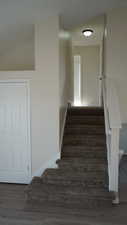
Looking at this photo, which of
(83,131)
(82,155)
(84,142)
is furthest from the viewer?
(83,131)

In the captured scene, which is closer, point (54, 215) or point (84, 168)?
point (54, 215)

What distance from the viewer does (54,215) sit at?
8.41ft

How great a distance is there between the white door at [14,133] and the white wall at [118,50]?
73.8 inches

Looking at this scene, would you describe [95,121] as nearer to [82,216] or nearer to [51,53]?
[51,53]

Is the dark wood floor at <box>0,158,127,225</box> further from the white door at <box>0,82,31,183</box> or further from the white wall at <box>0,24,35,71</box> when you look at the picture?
the white wall at <box>0,24,35,71</box>

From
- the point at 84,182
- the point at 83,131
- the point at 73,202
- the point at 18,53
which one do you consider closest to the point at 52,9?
the point at 18,53

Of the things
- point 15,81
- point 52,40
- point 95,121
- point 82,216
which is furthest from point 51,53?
point 82,216

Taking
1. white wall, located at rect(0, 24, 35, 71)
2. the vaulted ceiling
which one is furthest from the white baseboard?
the vaulted ceiling

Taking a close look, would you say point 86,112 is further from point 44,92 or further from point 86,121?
point 44,92

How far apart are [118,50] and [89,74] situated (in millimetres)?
2776

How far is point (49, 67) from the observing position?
11.2 ft

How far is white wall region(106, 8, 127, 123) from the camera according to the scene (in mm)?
3963

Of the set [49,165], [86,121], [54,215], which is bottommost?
[54,215]

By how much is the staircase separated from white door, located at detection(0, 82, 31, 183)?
69 cm
